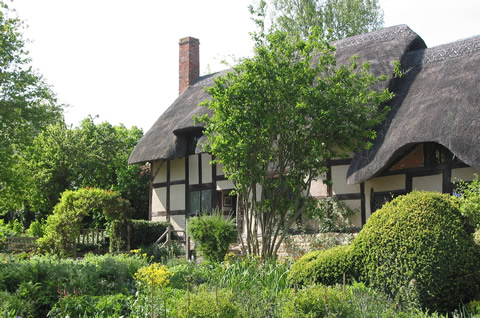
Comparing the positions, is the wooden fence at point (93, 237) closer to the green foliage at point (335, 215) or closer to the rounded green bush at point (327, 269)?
the green foliage at point (335, 215)

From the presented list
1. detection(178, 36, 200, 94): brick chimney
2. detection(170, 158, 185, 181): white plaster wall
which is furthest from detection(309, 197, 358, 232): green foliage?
detection(178, 36, 200, 94): brick chimney

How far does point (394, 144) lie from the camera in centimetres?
1157

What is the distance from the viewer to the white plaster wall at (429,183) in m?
11.7

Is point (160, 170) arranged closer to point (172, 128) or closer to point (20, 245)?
point (172, 128)

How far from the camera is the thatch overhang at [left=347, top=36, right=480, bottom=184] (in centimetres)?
1079

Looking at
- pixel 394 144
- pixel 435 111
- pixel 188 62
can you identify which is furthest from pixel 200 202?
pixel 435 111

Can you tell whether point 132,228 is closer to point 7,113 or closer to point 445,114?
point 7,113

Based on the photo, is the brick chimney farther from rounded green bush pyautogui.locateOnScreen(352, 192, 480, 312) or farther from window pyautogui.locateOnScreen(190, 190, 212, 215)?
rounded green bush pyautogui.locateOnScreen(352, 192, 480, 312)

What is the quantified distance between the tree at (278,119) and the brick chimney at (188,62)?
10293mm

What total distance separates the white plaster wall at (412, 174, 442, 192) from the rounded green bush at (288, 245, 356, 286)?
17.2 feet

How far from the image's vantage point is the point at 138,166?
22.0m

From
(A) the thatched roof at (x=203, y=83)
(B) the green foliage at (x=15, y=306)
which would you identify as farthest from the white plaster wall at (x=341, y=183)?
(B) the green foliage at (x=15, y=306)

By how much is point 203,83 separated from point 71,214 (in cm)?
695

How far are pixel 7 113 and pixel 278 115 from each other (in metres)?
9.16
